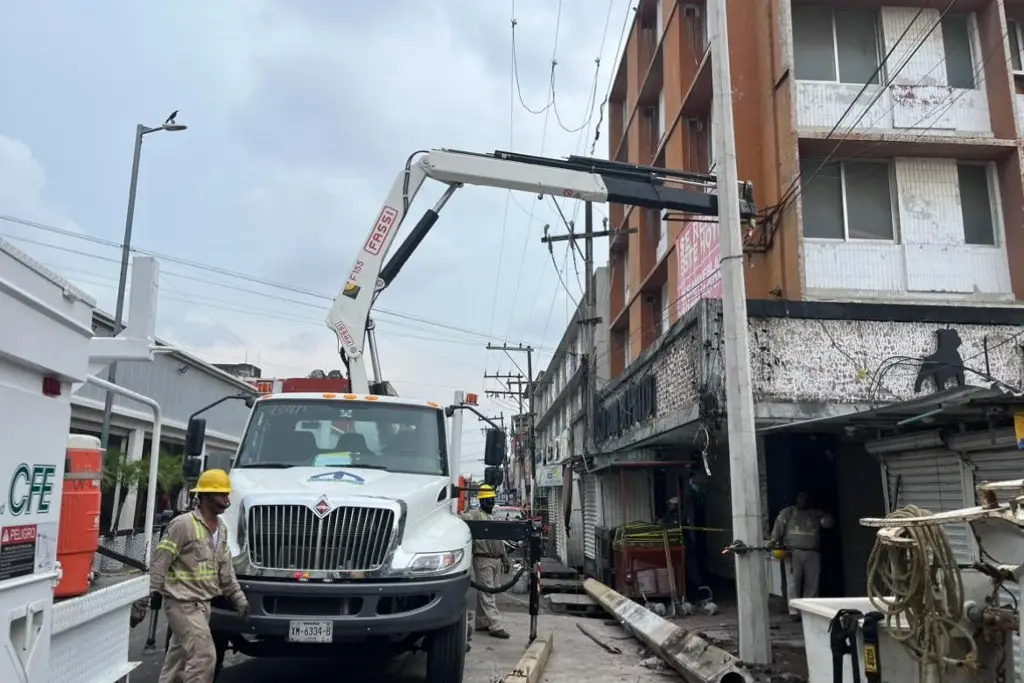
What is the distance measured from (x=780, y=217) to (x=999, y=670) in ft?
29.6

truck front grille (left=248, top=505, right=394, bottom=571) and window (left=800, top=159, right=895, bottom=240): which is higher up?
window (left=800, top=159, right=895, bottom=240)

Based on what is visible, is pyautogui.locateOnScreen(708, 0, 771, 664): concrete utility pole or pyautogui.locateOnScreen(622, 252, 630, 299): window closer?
pyautogui.locateOnScreen(708, 0, 771, 664): concrete utility pole

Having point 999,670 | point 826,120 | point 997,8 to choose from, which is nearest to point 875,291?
point 826,120

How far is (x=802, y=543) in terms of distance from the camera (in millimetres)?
11266

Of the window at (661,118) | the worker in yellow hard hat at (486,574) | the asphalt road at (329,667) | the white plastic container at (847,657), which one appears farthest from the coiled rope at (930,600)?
the window at (661,118)

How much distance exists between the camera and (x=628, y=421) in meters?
16.6

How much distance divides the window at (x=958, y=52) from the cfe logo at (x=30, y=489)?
47.6 ft

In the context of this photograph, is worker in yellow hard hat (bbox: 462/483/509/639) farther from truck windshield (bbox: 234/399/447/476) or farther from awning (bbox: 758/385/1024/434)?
awning (bbox: 758/385/1024/434)

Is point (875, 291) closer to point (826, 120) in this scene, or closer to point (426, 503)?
point (826, 120)

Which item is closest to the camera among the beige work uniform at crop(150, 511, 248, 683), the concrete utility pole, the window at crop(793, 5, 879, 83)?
the beige work uniform at crop(150, 511, 248, 683)

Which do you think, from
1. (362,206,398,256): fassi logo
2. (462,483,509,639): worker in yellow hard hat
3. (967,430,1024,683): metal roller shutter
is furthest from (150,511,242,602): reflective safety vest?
(967,430,1024,683): metal roller shutter

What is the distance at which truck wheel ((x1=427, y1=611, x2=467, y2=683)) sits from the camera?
6234mm

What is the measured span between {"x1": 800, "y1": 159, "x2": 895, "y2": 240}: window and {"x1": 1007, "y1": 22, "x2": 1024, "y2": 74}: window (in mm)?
3016

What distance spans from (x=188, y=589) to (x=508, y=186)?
264 inches
